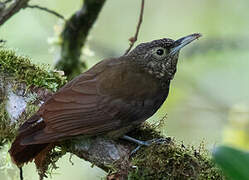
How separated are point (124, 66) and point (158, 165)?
0.98m

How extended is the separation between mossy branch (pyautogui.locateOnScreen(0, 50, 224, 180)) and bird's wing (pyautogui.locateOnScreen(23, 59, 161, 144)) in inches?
4.0

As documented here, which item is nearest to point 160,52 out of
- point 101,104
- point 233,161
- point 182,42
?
point 182,42

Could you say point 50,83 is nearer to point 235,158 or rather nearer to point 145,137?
point 145,137

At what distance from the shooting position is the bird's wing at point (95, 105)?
282 cm

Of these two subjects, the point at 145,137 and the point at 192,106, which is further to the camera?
the point at 192,106

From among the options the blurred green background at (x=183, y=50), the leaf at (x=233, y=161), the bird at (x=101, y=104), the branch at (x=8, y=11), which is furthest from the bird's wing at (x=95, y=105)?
the blurred green background at (x=183, y=50)

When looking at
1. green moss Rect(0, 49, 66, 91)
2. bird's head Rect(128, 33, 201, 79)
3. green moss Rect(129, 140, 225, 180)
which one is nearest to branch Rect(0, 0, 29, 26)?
green moss Rect(0, 49, 66, 91)

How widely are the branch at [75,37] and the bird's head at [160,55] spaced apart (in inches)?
28.6

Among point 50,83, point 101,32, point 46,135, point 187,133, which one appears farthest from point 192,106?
point 46,135

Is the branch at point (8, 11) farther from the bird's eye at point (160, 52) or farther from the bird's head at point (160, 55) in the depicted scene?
the bird's eye at point (160, 52)

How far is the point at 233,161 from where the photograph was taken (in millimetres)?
1482

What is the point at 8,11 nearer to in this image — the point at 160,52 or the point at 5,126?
the point at 5,126

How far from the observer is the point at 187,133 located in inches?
256

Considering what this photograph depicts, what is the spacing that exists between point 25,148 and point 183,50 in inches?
151
